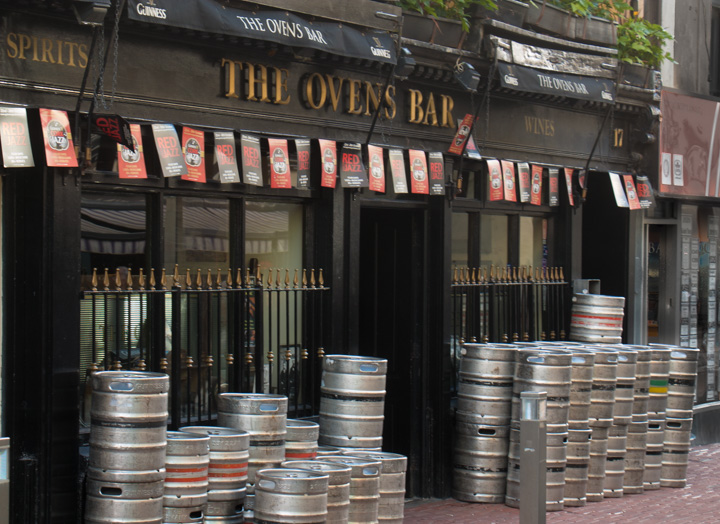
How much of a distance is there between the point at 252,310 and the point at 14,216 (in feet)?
7.14

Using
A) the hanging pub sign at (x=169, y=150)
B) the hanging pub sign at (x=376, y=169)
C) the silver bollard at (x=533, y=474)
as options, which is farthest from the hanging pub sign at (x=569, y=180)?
the silver bollard at (x=533, y=474)

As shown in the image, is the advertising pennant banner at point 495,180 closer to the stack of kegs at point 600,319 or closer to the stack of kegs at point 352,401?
the stack of kegs at point 600,319

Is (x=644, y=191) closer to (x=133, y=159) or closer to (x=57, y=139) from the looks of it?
(x=133, y=159)

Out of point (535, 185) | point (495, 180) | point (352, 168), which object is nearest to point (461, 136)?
point (495, 180)

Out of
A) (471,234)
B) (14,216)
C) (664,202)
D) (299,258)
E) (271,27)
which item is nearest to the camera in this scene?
(14,216)

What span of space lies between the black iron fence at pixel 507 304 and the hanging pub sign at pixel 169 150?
143 inches

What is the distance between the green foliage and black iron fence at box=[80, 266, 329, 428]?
260 centimetres

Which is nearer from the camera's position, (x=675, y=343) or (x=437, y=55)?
(x=437, y=55)

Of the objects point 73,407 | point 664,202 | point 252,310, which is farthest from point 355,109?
point 664,202

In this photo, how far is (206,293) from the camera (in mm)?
8250

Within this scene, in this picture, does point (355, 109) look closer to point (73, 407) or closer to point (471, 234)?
point (471, 234)

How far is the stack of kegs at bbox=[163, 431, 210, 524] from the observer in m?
6.85

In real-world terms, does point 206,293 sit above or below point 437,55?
below

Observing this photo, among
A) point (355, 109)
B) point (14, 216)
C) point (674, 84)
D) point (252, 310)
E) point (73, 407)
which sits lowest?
point (73, 407)
